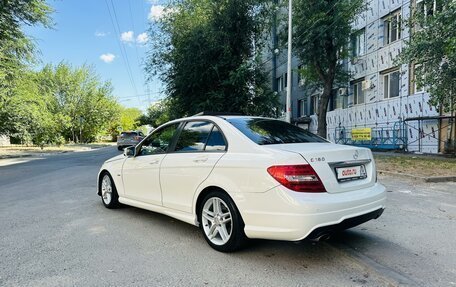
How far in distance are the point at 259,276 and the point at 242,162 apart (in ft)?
3.80

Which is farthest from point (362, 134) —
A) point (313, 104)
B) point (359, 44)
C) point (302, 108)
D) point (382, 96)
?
point (302, 108)

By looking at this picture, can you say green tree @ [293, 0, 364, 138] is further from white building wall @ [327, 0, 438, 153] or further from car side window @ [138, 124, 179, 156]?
car side window @ [138, 124, 179, 156]

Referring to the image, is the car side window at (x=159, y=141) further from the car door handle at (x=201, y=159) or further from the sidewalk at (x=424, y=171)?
the sidewalk at (x=424, y=171)

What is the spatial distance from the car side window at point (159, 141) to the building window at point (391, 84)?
1694 centimetres

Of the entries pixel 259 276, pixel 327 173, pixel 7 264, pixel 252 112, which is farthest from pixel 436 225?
pixel 252 112

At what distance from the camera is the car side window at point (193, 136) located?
4617 mm

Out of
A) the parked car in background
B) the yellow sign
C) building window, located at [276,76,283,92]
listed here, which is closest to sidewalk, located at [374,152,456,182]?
the yellow sign

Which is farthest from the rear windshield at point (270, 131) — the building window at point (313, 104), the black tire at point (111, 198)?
the building window at point (313, 104)

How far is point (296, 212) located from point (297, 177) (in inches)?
13.4

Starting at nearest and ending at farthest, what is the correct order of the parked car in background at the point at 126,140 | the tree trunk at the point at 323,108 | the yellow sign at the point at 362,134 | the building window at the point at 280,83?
the tree trunk at the point at 323,108
the yellow sign at the point at 362,134
the parked car in background at the point at 126,140
the building window at the point at 280,83

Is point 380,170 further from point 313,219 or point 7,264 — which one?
point 7,264

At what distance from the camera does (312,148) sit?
3.92m

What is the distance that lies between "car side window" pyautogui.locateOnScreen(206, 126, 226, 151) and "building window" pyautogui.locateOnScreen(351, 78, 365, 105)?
19725 mm

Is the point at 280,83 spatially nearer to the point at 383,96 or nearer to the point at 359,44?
the point at 359,44
